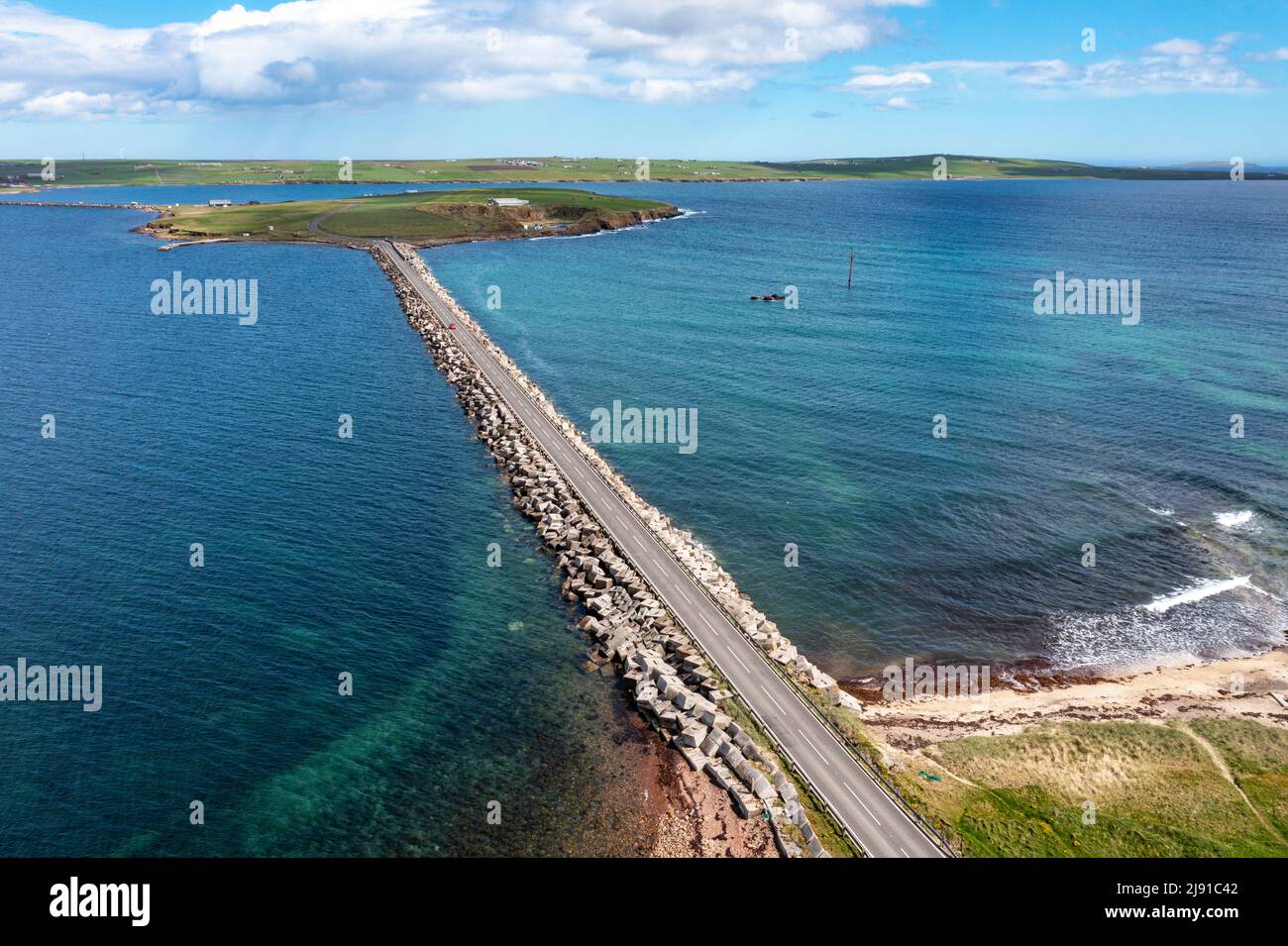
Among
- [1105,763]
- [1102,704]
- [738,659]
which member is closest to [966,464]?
[1102,704]

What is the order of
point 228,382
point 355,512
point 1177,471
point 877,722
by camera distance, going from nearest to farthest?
point 877,722
point 355,512
point 1177,471
point 228,382

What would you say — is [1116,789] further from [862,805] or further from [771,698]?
[771,698]

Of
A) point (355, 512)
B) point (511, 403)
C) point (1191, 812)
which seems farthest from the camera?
point (511, 403)

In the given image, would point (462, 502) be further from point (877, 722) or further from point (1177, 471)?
point (1177, 471)

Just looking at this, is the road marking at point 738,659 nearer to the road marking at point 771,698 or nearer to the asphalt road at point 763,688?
the asphalt road at point 763,688

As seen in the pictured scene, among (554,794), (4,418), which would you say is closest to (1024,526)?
(554,794)

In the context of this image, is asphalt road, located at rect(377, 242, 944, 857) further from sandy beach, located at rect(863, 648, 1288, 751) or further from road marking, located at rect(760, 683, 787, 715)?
sandy beach, located at rect(863, 648, 1288, 751)

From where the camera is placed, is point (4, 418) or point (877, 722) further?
point (4, 418)
